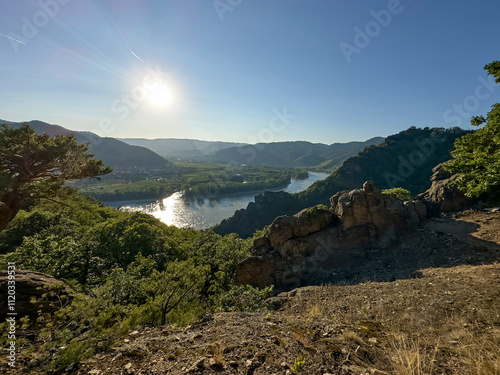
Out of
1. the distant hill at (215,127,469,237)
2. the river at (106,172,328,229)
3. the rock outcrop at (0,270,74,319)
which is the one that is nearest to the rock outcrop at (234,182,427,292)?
the rock outcrop at (0,270,74,319)

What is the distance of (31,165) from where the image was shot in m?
11.0

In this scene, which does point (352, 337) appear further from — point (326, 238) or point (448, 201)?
point (448, 201)

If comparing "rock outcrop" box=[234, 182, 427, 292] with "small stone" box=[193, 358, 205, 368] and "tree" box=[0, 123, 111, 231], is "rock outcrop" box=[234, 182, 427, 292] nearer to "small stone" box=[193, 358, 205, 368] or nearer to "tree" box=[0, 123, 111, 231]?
"small stone" box=[193, 358, 205, 368]

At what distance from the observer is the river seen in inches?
2731

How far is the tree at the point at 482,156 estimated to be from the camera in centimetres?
779

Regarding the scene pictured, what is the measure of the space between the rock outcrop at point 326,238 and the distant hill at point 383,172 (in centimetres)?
4099

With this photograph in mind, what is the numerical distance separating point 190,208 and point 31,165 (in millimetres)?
76637

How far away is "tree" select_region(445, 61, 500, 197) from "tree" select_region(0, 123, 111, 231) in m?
19.4

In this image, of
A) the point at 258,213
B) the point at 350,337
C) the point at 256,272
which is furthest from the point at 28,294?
the point at 258,213

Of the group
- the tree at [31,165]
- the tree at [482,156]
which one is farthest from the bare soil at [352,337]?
the tree at [31,165]

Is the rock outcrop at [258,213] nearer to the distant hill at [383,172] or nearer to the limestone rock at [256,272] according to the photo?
the distant hill at [383,172]

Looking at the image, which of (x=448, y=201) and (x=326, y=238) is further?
(x=448, y=201)

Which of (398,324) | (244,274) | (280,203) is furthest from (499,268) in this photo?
(280,203)

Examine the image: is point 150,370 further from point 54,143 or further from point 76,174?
point 54,143
